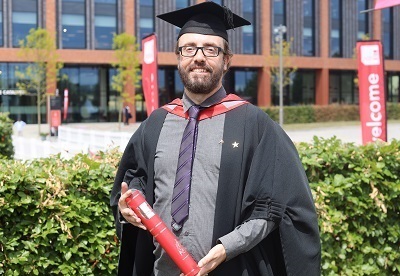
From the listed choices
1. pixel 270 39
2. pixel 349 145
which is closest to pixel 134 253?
pixel 349 145

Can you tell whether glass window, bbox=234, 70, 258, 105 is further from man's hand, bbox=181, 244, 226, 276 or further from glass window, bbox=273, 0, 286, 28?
man's hand, bbox=181, 244, 226, 276

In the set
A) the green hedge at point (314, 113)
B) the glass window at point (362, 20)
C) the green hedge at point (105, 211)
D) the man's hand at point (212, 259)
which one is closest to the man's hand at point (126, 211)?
the man's hand at point (212, 259)

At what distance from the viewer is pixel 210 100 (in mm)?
2432

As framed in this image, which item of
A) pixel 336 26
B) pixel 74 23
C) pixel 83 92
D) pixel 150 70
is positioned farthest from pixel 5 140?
pixel 336 26

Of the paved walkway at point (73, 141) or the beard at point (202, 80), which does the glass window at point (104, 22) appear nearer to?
the paved walkway at point (73, 141)

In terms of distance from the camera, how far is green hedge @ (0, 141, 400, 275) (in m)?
3.55

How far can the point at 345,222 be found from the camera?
14.3ft

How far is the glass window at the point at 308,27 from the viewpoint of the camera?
47.6 metres

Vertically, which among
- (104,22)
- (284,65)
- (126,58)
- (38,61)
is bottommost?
(38,61)

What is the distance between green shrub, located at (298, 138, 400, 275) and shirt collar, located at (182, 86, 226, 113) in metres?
1.99

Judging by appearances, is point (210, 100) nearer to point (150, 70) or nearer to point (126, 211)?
point (126, 211)

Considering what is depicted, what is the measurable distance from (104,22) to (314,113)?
1680 cm

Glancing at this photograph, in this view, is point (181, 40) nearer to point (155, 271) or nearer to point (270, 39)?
point (155, 271)

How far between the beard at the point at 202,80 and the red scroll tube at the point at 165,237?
1.76 feet
